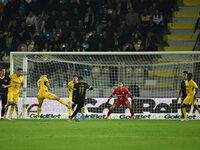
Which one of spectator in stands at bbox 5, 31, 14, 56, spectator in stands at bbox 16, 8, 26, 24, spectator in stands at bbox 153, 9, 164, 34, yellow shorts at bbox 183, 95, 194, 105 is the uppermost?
spectator in stands at bbox 16, 8, 26, 24

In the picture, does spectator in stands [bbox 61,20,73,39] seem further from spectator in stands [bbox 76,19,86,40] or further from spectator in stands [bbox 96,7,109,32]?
spectator in stands [bbox 96,7,109,32]

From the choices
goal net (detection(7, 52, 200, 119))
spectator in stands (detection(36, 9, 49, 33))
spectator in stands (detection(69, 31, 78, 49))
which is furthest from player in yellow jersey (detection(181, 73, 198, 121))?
spectator in stands (detection(36, 9, 49, 33))

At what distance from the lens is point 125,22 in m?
23.1

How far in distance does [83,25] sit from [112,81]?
4.73 meters

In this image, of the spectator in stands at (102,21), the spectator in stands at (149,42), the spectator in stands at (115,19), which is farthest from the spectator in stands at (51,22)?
the spectator in stands at (149,42)

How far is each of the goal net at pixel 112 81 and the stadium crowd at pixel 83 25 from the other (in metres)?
1.64

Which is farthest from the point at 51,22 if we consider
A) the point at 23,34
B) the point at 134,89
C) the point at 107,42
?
the point at 134,89

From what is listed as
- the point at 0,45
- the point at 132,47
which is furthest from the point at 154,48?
the point at 0,45

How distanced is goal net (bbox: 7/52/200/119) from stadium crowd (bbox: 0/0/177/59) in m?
1.64

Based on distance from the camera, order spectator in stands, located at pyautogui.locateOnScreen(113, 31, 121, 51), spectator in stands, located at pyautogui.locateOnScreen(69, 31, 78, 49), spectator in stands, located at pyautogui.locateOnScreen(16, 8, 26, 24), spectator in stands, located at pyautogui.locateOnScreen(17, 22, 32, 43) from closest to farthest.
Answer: spectator in stands, located at pyautogui.locateOnScreen(113, 31, 121, 51)
spectator in stands, located at pyautogui.locateOnScreen(69, 31, 78, 49)
spectator in stands, located at pyautogui.locateOnScreen(17, 22, 32, 43)
spectator in stands, located at pyautogui.locateOnScreen(16, 8, 26, 24)

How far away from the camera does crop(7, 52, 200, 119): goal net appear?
19241 millimetres

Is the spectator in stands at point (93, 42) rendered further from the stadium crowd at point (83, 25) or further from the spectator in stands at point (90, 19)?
the spectator in stands at point (90, 19)

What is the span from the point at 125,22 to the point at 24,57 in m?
6.53

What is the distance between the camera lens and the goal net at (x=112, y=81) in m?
19.2
